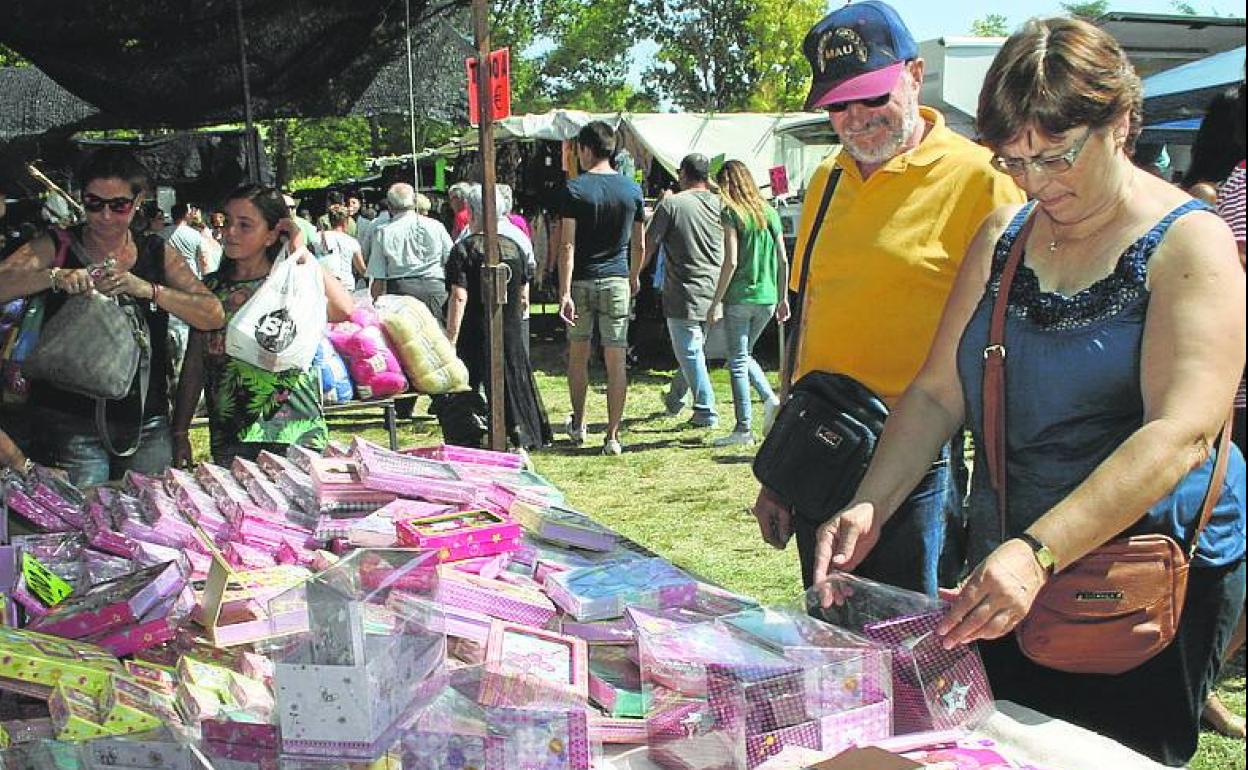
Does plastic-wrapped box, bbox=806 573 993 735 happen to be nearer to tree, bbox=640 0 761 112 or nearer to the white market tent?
the white market tent

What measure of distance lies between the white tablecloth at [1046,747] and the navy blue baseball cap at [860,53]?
4.07 feet

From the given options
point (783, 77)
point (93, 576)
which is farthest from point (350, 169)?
point (93, 576)

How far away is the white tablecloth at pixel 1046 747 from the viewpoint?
170 cm

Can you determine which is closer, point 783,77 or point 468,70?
point 468,70

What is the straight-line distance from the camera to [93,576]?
106 inches

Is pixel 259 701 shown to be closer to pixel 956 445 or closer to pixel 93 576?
pixel 93 576

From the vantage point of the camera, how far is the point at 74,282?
3.47 m

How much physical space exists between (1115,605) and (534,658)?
0.90 meters

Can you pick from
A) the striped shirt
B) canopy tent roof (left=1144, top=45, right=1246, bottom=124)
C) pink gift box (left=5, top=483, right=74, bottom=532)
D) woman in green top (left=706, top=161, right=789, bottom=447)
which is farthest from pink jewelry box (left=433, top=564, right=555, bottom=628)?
canopy tent roof (left=1144, top=45, right=1246, bottom=124)

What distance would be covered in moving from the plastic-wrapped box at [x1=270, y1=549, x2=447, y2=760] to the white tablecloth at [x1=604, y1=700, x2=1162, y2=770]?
339mm

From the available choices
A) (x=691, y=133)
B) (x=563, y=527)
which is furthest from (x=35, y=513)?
(x=691, y=133)

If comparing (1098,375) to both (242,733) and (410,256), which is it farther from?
(410,256)

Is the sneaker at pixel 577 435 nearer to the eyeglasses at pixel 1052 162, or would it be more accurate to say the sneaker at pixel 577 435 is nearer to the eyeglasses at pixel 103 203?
the eyeglasses at pixel 103 203

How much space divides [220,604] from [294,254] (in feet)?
5.85
